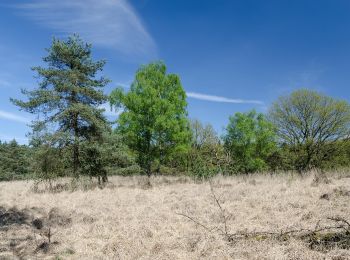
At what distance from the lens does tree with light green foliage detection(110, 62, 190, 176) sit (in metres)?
21.8

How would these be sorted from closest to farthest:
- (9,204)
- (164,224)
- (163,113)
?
(164,224) < (9,204) < (163,113)

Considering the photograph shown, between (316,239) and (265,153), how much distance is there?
3292 cm

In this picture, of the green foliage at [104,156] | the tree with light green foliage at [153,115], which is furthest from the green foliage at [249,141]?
the green foliage at [104,156]

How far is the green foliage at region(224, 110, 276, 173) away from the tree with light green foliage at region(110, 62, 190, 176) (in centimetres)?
1401

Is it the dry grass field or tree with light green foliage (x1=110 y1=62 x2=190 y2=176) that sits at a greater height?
tree with light green foliage (x1=110 y1=62 x2=190 y2=176)

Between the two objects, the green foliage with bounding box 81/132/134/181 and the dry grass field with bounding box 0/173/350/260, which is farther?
the green foliage with bounding box 81/132/134/181

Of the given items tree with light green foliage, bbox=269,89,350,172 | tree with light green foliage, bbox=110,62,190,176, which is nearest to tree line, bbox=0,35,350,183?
tree with light green foliage, bbox=110,62,190,176

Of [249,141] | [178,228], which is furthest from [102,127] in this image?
[249,141]

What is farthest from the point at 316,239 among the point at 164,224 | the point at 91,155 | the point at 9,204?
the point at 91,155

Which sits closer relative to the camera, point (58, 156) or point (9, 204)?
point (9, 204)

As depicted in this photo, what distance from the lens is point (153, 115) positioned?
21875mm

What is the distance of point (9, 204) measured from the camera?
12141 mm

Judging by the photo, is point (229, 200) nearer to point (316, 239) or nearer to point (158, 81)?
point (316, 239)

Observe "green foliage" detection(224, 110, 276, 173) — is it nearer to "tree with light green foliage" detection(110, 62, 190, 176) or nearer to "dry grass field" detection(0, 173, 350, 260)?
"tree with light green foliage" detection(110, 62, 190, 176)
